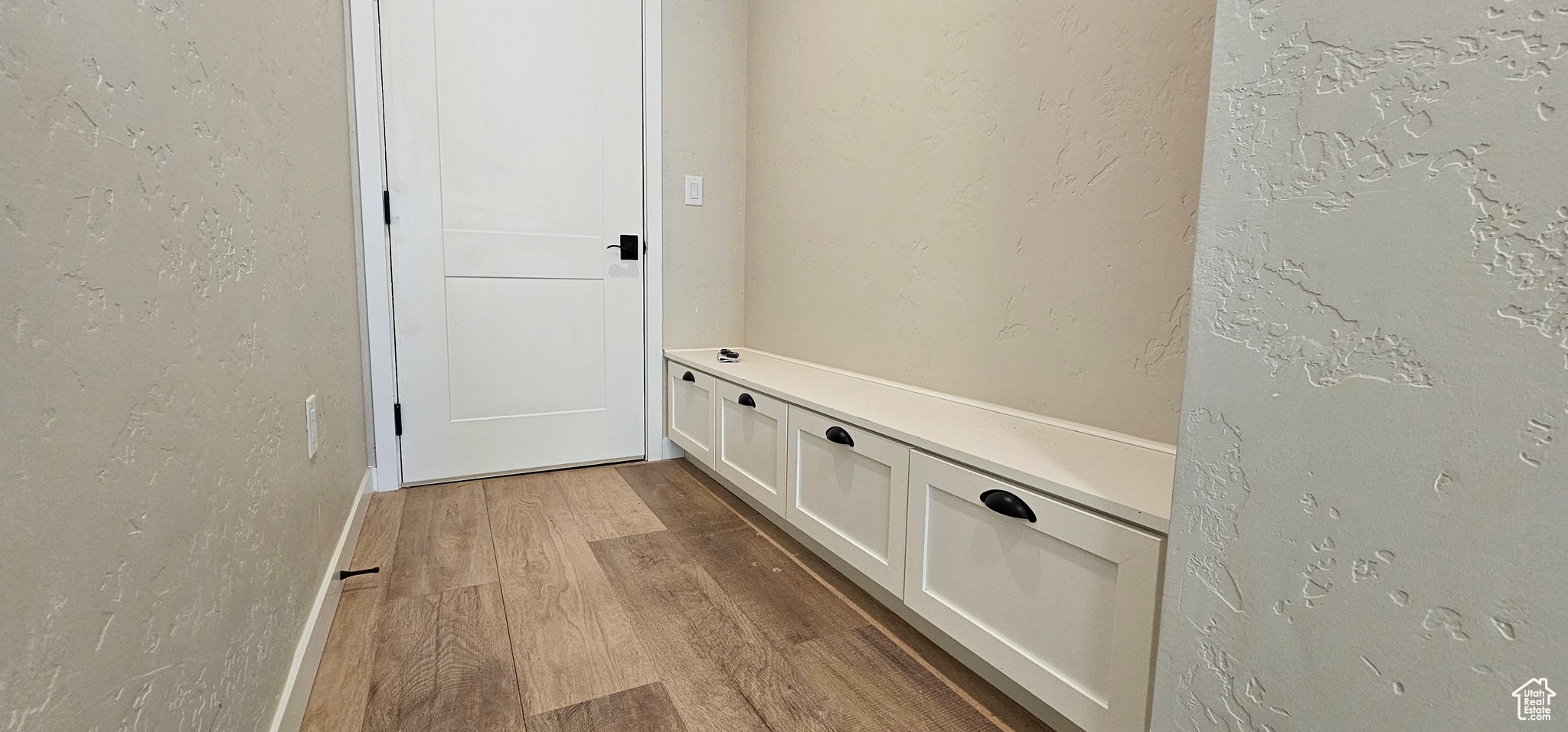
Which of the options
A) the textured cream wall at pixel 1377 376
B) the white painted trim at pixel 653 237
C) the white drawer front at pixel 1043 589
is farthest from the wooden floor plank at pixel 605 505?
the textured cream wall at pixel 1377 376

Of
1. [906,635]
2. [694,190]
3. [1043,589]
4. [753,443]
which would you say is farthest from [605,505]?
[1043,589]

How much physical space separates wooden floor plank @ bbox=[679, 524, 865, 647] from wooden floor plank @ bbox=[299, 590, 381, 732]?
77 centimetres

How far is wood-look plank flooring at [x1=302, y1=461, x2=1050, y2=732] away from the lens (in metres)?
1.17

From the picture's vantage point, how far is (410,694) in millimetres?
1214

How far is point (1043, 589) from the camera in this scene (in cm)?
105

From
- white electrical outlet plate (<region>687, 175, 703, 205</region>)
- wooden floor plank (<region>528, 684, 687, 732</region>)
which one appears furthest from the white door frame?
wooden floor plank (<region>528, 684, 687, 732</region>)

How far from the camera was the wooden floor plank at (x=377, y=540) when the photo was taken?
5.45ft

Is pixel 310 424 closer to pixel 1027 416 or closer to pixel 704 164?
pixel 1027 416

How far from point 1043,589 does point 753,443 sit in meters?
1.14

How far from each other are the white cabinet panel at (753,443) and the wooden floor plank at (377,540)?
1.02 m

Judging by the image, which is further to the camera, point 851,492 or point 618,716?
point 851,492

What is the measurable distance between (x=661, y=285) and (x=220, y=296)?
6.41 ft

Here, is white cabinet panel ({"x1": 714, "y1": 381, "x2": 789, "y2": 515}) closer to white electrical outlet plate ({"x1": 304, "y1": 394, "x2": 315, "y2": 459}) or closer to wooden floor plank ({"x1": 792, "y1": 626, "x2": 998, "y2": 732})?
wooden floor plank ({"x1": 792, "y1": 626, "x2": 998, "y2": 732})

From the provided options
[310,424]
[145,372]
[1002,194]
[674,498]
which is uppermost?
[1002,194]
